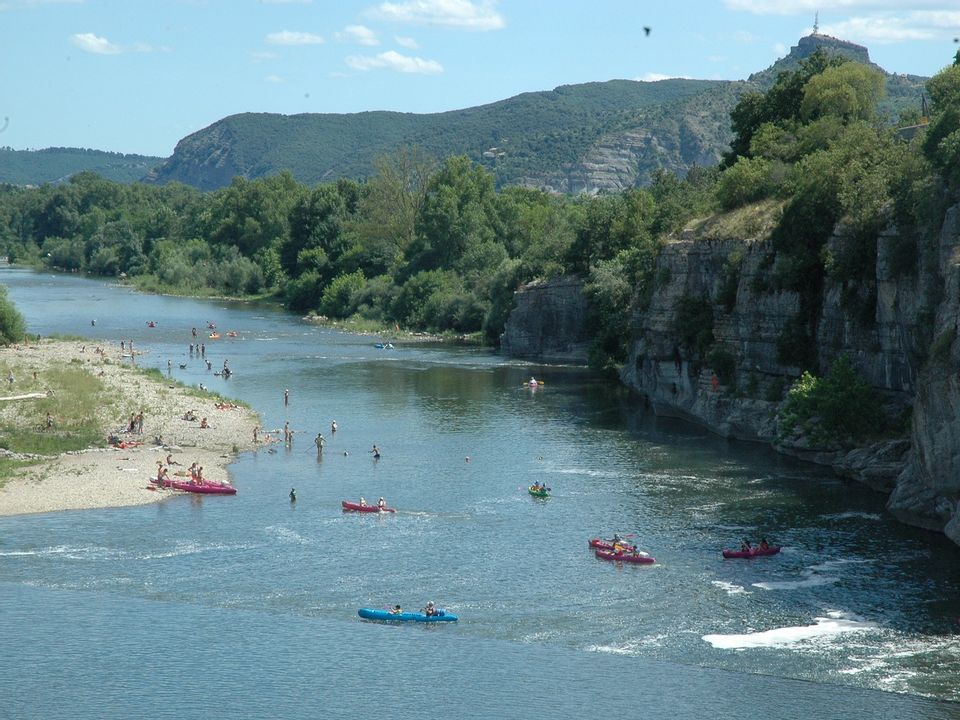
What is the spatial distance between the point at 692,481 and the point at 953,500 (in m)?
14.4

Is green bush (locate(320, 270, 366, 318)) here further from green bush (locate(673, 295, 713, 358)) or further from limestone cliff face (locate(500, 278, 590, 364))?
green bush (locate(673, 295, 713, 358))

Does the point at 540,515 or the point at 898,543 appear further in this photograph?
the point at 540,515

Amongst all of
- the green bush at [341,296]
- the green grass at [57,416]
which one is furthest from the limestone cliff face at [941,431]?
the green bush at [341,296]

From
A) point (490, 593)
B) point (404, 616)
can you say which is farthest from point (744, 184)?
point (404, 616)

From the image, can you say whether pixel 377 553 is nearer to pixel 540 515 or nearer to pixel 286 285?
pixel 540 515

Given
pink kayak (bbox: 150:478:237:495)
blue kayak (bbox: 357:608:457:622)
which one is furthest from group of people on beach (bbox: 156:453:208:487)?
blue kayak (bbox: 357:608:457:622)

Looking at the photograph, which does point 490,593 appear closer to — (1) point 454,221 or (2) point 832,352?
(2) point 832,352

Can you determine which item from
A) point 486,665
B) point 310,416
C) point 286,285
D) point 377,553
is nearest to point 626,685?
point 486,665

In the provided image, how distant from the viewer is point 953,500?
5306cm

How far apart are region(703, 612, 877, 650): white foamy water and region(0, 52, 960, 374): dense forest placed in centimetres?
2201

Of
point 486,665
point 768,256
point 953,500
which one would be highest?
point 768,256

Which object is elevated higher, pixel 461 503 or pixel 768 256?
pixel 768 256

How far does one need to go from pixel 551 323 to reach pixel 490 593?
219 feet

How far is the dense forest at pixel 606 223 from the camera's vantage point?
6994 cm
